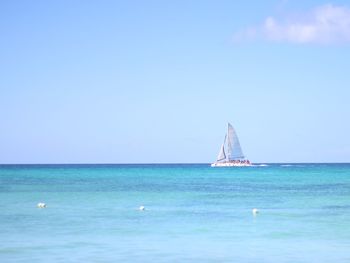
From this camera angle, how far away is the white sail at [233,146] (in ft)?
462

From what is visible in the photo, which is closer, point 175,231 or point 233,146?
point 175,231

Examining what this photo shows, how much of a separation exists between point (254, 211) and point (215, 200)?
1033 cm

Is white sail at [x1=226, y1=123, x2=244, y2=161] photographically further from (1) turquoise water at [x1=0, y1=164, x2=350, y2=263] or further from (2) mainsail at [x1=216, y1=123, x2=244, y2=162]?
(1) turquoise water at [x1=0, y1=164, x2=350, y2=263]

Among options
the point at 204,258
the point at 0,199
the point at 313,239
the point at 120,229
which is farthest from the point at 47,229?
the point at 0,199

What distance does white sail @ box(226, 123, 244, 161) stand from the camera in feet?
462

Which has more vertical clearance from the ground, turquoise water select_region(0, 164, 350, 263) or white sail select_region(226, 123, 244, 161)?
white sail select_region(226, 123, 244, 161)

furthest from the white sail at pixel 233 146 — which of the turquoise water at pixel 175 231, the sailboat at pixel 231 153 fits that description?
the turquoise water at pixel 175 231

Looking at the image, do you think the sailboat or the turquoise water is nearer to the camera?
the turquoise water

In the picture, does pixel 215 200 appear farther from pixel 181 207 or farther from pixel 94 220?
pixel 94 220

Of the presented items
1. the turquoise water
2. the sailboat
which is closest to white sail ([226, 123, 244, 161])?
the sailboat

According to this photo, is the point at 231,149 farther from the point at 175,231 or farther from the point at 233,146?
the point at 175,231

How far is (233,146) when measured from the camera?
14438 cm

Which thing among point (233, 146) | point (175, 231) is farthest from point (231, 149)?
point (175, 231)

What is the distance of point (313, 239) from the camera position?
26266 mm
